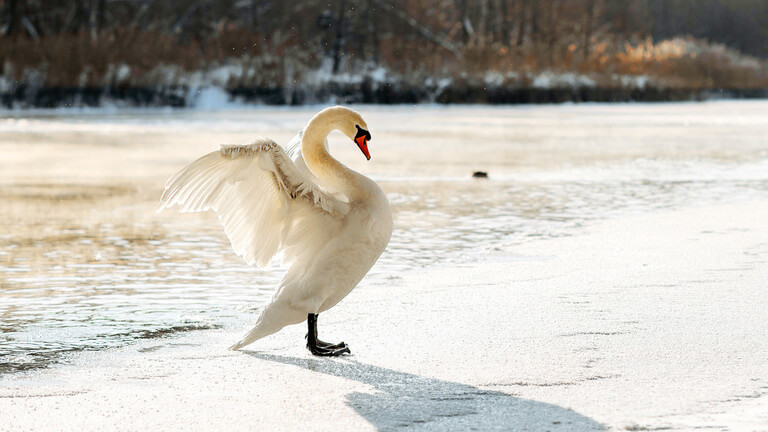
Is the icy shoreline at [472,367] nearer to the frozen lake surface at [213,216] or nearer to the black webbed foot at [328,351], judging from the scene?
the black webbed foot at [328,351]

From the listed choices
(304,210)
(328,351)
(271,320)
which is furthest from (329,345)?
(304,210)

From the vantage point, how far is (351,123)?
4031 mm

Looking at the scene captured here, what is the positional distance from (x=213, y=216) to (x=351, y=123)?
3771 millimetres

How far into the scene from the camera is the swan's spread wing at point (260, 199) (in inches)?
147

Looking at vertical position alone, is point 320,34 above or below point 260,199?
above

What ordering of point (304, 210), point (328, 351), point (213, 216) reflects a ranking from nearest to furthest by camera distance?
point (328, 351)
point (304, 210)
point (213, 216)

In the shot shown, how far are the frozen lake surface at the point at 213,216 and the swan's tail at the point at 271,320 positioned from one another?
1.57ft

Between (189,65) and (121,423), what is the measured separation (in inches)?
794

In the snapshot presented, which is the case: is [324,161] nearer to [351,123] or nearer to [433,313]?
[351,123]

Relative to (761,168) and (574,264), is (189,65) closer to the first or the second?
(761,168)

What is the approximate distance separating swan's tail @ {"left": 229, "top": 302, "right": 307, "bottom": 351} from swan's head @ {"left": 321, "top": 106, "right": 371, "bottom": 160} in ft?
2.05

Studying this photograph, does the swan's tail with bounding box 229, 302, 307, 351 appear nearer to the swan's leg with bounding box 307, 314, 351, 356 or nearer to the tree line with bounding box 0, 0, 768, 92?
the swan's leg with bounding box 307, 314, 351, 356

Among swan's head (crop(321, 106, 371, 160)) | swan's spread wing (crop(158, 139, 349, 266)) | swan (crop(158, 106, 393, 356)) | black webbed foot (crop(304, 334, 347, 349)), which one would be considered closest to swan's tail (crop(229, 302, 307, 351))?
swan (crop(158, 106, 393, 356))

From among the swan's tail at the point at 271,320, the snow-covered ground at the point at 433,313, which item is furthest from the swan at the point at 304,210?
the snow-covered ground at the point at 433,313
